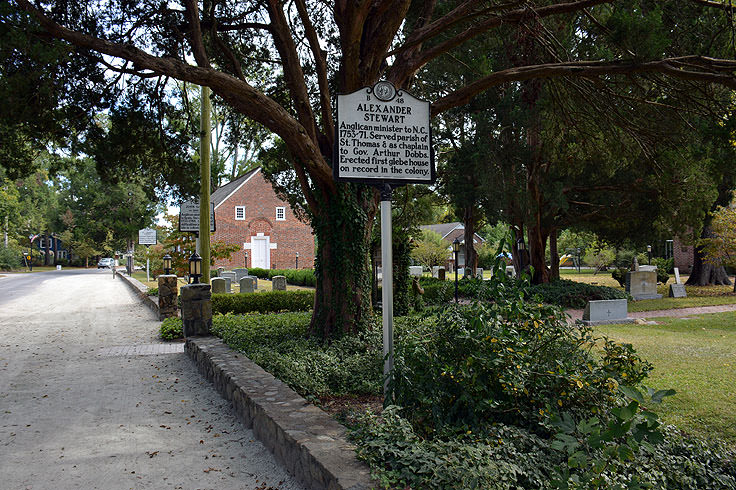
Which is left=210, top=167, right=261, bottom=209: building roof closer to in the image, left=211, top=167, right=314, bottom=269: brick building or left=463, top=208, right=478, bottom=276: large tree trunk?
left=211, top=167, right=314, bottom=269: brick building

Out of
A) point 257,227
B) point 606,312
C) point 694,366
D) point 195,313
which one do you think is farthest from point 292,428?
point 257,227

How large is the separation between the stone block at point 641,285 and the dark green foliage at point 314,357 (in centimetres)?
Result: 1563

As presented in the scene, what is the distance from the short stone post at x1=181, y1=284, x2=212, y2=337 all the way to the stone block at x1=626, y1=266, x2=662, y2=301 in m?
16.8

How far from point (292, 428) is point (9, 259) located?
6421cm

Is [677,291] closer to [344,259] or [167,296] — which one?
[344,259]

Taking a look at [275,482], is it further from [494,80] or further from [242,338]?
[494,80]

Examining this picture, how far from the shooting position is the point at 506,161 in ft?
58.9

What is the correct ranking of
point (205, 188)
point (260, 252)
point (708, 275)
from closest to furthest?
point (205, 188) < point (708, 275) < point (260, 252)

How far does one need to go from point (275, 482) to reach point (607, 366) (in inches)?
107

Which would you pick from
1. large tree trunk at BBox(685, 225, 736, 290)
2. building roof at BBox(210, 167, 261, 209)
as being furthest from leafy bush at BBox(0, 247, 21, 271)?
large tree trunk at BBox(685, 225, 736, 290)

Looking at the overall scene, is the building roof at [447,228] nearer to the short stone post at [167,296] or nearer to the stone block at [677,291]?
the stone block at [677,291]

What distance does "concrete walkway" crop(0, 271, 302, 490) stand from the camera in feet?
13.6

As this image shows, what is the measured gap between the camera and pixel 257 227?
137 ft

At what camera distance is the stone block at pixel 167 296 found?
572 inches
